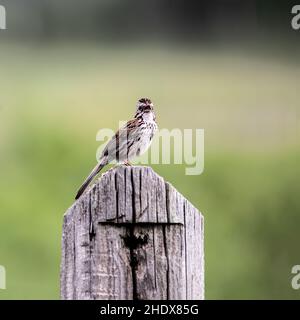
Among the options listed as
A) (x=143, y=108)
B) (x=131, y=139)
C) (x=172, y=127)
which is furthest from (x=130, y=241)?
(x=172, y=127)

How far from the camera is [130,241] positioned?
13.0 feet

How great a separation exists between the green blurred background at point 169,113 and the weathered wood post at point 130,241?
4.05m

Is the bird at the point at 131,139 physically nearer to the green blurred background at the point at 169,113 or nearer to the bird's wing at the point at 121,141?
the bird's wing at the point at 121,141

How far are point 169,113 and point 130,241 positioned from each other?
7.32m

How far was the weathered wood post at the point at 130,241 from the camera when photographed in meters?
3.92

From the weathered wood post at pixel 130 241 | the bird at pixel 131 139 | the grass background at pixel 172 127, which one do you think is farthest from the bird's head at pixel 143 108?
the weathered wood post at pixel 130 241

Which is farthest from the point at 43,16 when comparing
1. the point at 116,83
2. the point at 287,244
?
the point at 287,244

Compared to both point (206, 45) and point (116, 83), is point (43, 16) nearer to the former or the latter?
point (206, 45)

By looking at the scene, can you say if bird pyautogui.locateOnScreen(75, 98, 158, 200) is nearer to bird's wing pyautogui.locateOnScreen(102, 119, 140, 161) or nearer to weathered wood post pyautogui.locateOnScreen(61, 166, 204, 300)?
bird's wing pyautogui.locateOnScreen(102, 119, 140, 161)

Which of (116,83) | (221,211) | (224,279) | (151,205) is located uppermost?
(116,83)
